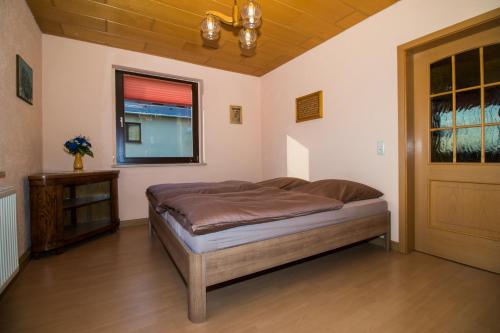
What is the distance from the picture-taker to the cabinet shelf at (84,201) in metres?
2.53

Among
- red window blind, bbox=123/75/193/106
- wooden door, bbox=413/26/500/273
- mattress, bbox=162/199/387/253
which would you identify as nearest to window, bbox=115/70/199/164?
red window blind, bbox=123/75/193/106

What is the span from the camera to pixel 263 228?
5.10ft

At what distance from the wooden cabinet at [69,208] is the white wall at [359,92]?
258 centimetres

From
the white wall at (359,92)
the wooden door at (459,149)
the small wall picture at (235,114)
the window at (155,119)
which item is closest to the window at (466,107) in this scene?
the wooden door at (459,149)

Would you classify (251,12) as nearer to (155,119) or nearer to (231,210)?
(231,210)

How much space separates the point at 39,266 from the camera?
6.81 ft

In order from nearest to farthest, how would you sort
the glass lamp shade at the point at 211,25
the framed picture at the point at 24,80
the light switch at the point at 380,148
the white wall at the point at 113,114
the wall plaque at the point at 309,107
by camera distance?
the glass lamp shade at the point at 211,25, the framed picture at the point at 24,80, the light switch at the point at 380,148, the white wall at the point at 113,114, the wall plaque at the point at 309,107

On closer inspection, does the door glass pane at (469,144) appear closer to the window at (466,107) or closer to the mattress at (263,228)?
the window at (466,107)

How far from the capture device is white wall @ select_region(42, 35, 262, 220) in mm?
2893

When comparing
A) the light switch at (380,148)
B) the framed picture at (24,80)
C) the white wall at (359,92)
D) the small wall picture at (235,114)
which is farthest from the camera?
the small wall picture at (235,114)

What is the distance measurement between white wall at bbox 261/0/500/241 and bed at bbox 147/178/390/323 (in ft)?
2.13

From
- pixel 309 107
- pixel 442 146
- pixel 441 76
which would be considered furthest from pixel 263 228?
pixel 309 107

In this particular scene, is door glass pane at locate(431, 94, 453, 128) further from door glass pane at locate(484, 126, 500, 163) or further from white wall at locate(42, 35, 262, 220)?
white wall at locate(42, 35, 262, 220)

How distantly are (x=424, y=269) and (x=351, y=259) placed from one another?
0.55 metres
